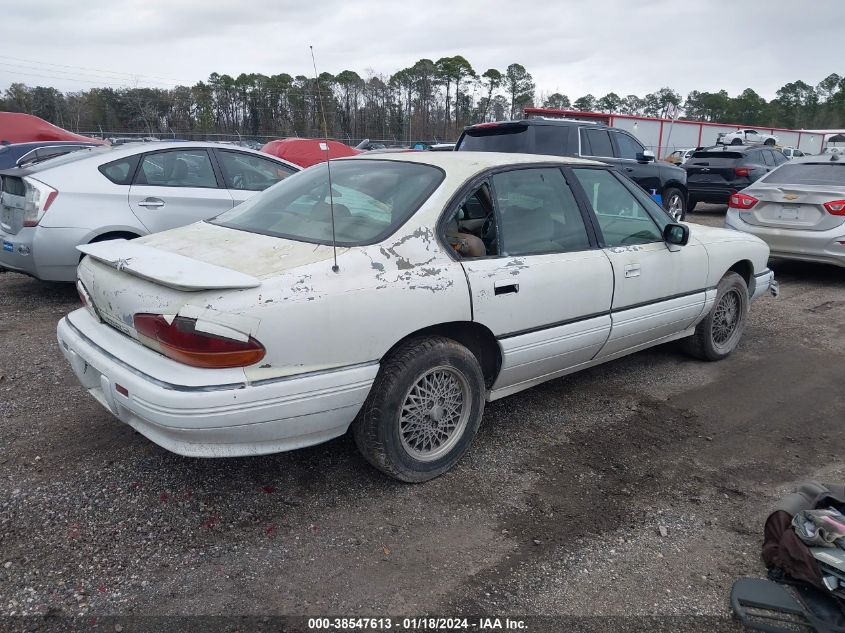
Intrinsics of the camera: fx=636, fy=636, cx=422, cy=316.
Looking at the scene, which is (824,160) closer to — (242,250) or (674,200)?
(674,200)

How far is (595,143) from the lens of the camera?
9.85 m

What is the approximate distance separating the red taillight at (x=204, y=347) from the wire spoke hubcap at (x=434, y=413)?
30.8 inches

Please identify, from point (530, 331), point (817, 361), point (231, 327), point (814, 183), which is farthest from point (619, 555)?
point (814, 183)

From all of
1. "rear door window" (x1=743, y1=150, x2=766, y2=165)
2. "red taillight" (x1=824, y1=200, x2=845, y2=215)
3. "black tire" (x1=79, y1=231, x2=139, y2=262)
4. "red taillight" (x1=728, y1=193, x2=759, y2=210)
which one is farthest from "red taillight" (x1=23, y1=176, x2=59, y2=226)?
"rear door window" (x1=743, y1=150, x2=766, y2=165)

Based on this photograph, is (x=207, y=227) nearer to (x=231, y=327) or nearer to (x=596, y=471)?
(x=231, y=327)

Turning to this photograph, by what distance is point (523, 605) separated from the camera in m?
2.37

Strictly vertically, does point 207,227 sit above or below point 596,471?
above

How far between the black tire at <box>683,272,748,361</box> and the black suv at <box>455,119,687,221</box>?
2843 millimetres

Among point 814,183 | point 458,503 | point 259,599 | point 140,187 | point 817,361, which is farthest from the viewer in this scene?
point 814,183

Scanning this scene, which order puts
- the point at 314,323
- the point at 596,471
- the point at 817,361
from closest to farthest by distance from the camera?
1. the point at 314,323
2. the point at 596,471
3. the point at 817,361

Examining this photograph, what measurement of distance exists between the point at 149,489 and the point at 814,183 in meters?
7.98

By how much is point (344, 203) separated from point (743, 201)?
6567 mm

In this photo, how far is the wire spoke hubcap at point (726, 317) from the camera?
4.95 meters

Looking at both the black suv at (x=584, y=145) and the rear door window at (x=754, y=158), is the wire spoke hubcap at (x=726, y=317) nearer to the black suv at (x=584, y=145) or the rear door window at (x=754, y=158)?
the black suv at (x=584, y=145)
